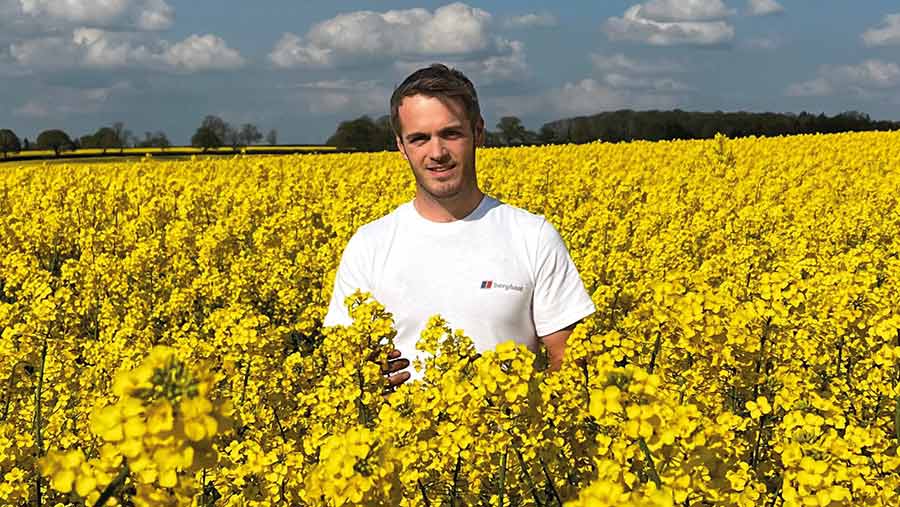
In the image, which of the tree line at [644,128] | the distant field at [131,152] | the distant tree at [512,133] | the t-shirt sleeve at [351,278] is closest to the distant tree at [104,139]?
the distant field at [131,152]

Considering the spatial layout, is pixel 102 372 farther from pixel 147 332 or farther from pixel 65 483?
pixel 65 483

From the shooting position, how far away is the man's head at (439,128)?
3717 millimetres

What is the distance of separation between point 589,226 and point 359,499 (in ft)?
27.1

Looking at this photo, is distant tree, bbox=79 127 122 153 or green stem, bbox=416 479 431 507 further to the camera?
distant tree, bbox=79 127 122 153

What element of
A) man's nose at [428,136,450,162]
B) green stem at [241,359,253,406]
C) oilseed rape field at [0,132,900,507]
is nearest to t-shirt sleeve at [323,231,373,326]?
oilseed rape field at [0,132,900,507]

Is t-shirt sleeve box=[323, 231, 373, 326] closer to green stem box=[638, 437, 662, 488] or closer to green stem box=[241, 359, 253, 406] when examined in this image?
green stem box=[241, 359, 253, 406]

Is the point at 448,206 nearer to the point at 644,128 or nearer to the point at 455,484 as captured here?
the point at 455,484

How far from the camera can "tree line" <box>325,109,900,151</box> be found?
43.2 metres

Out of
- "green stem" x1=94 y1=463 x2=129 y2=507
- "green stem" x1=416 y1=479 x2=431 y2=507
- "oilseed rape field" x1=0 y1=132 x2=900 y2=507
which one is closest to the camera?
"green stem" x1=94 y1=463 x2=129 y2=507

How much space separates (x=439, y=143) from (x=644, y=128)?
45.2 metres

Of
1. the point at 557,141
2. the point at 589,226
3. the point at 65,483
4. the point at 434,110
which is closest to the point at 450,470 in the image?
the point at 65,483

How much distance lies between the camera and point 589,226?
9.80 metres

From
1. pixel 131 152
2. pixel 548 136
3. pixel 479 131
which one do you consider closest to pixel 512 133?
pixel 548 136

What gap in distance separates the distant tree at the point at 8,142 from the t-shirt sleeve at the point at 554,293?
5188cm
